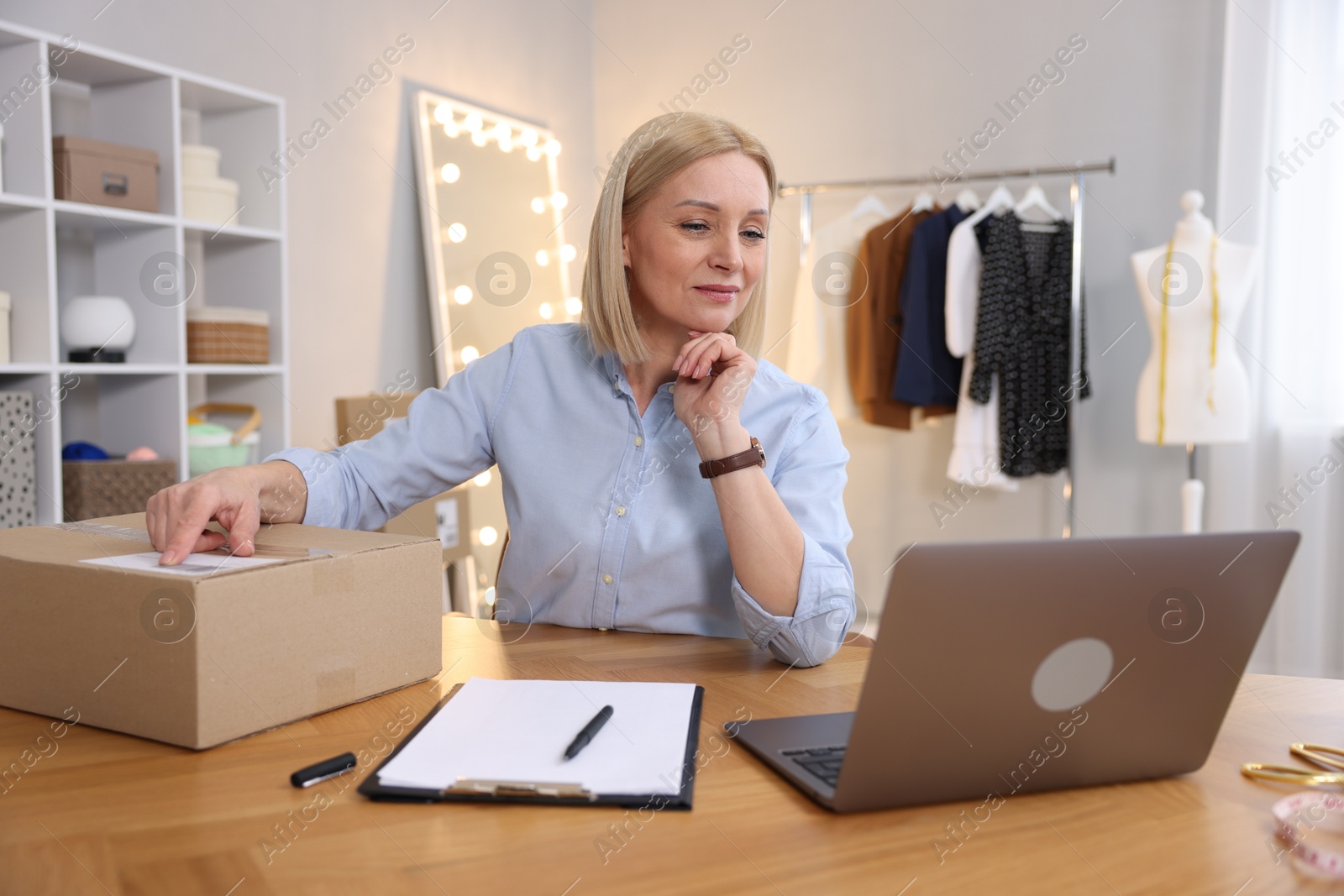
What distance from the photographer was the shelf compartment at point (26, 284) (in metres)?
2.02

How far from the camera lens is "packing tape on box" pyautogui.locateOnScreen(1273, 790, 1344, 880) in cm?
64

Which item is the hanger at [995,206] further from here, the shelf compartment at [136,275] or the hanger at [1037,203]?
the shelf compartment at [136,275]

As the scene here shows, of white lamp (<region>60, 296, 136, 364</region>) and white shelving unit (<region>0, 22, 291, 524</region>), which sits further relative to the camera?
white lamp (<region>60, 296, 136, 364</region>)

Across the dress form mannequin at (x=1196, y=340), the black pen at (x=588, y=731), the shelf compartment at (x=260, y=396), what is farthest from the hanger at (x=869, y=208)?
the black pen at (x=588, y=731)

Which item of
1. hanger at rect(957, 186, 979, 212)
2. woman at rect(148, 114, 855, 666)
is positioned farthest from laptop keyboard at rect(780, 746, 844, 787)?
hanger at rect(957, 186, 979, 212)

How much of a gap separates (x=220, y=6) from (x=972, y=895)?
2.85 m

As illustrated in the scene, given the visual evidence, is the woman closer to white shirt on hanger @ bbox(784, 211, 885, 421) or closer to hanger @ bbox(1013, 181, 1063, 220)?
white shirt on hanger @ bbox(784, 211, 885, 421)

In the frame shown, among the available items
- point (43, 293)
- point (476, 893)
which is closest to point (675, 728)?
point (476, 893)

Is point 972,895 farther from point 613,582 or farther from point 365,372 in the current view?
point 365,372

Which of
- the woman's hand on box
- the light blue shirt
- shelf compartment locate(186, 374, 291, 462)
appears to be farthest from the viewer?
shelf compartment locate(186, 374, 291, 462)

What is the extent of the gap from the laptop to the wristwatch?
0.48m

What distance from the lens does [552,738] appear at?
0.81m

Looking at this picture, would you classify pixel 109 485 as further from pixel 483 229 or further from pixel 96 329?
pixel 483 229

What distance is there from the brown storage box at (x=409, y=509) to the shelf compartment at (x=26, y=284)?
2.78ft
